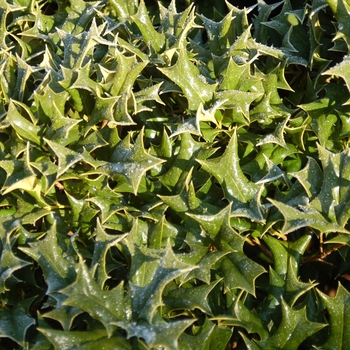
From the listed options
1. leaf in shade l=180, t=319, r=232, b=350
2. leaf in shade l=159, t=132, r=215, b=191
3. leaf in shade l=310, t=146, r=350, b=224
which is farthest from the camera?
leaf in shade l=159, t=132, r=215, b=191

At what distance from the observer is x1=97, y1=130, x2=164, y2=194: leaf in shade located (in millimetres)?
1486

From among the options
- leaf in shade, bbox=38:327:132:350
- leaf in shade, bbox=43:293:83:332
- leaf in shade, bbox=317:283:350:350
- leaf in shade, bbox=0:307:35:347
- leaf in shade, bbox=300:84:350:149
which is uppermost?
leaf in shade, bbox=300:84:350:149

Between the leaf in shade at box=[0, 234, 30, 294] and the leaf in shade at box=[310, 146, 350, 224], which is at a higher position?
the leaf in shade at box=[310, 146, 350, 224]

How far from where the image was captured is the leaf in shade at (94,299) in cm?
129

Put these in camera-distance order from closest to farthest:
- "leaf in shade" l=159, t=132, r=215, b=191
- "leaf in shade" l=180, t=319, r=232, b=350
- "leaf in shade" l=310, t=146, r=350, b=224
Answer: "leaf in shade" l=180, t=319, r=232, b=350 < "leaf in shade" l=310, t=146, r=350, b=224 < "leaf in shade" l=159, t=132, r=215, b=191

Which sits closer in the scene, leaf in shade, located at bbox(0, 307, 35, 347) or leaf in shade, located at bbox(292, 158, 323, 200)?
leaf in shade, located at bbox(0, 307, 35, 347)

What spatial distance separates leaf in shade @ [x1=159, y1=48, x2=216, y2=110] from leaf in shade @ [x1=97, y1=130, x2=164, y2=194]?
226mm

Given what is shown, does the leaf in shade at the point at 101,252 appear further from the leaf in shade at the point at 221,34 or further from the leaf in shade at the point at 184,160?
the leaf in shade at the point at 221,34

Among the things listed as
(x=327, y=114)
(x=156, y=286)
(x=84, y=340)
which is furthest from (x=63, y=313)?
(x=327, y=114)

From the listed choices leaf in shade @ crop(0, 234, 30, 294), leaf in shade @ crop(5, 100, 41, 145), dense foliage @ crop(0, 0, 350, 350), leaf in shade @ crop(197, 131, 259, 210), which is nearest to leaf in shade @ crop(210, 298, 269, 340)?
dense foliage @ crop(0, 0, 350, 350)

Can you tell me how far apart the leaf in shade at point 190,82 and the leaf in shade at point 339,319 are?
2.15ft

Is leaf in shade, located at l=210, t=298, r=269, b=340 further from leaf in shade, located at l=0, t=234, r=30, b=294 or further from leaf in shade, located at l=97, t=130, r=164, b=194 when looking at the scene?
leaf in shade, located at l=0, t=234, r=30, b=294

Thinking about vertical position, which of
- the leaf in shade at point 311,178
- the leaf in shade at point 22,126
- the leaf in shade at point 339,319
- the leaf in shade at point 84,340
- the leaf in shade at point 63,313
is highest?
the leaf in shade at point 311,178

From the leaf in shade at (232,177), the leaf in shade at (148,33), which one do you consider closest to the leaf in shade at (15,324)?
the leaf in shade at (232,177)
